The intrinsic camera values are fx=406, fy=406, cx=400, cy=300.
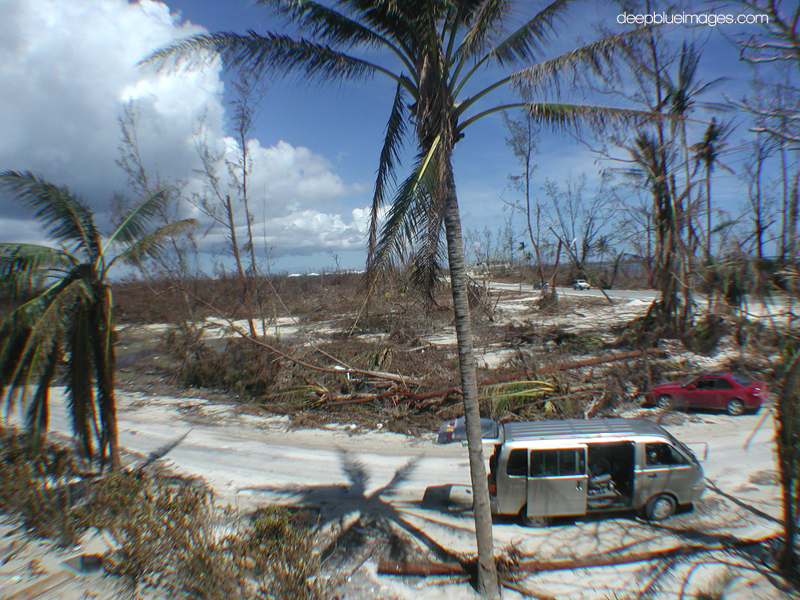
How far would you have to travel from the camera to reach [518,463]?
623 centimetres

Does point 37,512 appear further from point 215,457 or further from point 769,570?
point 769,570

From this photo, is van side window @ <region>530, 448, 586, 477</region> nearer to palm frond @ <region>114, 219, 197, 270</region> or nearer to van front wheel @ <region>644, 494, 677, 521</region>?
van front wheel @ <region>644, 494, 677, 521</region>

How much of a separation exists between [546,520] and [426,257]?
4668mm

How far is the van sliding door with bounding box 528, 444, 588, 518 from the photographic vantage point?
6051 millimetres

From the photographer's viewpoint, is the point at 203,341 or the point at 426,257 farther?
the point at 203,341

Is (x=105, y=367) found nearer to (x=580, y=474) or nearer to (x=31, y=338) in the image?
(x=31, y=338)

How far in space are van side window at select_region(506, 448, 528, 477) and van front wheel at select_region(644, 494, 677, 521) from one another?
2001 mm

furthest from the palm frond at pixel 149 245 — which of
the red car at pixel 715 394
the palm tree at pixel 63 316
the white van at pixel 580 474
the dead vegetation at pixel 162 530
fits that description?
the red car at pixel 715 394

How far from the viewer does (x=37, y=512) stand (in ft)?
21.7

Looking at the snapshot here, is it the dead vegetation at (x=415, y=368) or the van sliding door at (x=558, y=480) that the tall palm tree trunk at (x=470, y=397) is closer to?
the dead vegetation at (x=415, y=368)

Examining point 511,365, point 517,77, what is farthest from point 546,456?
point 511,365

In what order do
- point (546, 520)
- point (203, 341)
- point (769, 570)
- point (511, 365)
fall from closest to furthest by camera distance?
1. point (769, 570)
2. point (546, 520)
3. point (511, 365)
4. point (203, 341)

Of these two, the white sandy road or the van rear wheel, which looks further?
the van rear wheel

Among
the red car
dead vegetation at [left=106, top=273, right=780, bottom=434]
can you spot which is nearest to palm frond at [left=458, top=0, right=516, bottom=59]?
dead vegetation at [left=106, top=273, right=780, bottom=434]
